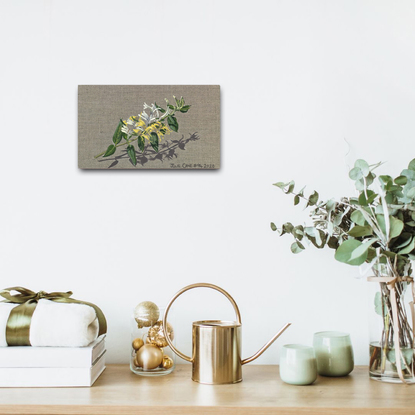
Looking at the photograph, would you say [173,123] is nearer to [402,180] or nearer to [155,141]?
[155,141]

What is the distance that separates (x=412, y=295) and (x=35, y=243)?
0.93m

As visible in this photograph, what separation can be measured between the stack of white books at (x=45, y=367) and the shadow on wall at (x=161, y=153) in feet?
1.61

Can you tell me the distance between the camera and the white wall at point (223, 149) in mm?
1205

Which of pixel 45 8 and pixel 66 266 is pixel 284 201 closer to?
pixel 66 266

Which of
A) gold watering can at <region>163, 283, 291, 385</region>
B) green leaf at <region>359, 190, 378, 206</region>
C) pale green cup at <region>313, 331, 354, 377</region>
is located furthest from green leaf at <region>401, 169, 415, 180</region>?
gold watering can at <region>163, 283, 291, 385</region>

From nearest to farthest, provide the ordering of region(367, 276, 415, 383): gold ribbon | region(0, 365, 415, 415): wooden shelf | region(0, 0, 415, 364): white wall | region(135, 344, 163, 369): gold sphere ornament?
1. region(0, 365, 415, 415): wooden shelf
2. region(367, 276, 415, 383): gold ribbon
3. region(135, 344, 163, 369): gold sphere ornament
4. region(0, 0, 415, 364): white wall

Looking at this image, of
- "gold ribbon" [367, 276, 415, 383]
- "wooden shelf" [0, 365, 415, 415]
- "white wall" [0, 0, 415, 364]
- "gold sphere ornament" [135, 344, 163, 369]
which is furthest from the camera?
"white wall" [0, 0, 415, 364]

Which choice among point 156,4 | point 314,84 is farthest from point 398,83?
point 156,4

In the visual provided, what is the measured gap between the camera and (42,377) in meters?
0.94

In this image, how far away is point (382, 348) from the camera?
987 millimetres

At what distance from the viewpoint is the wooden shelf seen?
2.70 ft

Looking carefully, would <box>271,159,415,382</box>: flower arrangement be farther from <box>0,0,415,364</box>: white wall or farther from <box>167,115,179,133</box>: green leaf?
<box>167,115,179,133</box>: green leaf

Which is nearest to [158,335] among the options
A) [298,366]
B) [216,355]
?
[216,355]

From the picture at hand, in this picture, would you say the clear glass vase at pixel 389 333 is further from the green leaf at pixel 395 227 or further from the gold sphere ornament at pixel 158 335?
the gold sphere ornament at pixel 158 335
